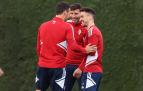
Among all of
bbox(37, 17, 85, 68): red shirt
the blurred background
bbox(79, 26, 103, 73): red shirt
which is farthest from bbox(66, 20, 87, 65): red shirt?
the blurred background

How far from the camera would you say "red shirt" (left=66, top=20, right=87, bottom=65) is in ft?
38.0

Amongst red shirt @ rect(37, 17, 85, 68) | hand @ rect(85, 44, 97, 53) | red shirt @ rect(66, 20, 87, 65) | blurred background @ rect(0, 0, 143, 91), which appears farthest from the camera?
blurred background @ rect(0, 0, 143, 91)

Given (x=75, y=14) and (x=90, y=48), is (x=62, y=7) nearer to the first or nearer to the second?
(x=75, y=14)

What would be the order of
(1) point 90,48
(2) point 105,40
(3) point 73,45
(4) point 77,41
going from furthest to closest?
(2) point 105,40 → (4) point 77,41 → (3) point 73,45 → (1) point 90,48

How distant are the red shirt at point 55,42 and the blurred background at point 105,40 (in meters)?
2.16

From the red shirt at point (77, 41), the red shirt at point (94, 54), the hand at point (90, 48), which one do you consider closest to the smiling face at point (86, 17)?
the red shirt at point (94, 54)

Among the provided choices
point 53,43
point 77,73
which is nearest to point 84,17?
point 53,43

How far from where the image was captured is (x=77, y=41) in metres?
11.6

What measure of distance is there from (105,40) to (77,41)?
5.74 ft

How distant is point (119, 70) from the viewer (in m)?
13.2

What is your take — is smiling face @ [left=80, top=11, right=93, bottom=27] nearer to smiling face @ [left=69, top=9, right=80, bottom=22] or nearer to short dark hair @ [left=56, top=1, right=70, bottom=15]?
short dark hair @ [left=56, top=1, right=70, bottom=15]

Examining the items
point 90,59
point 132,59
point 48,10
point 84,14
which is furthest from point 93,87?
point 48,10

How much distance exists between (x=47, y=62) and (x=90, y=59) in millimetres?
799

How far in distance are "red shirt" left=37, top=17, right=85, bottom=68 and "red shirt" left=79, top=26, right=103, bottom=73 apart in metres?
0.36
